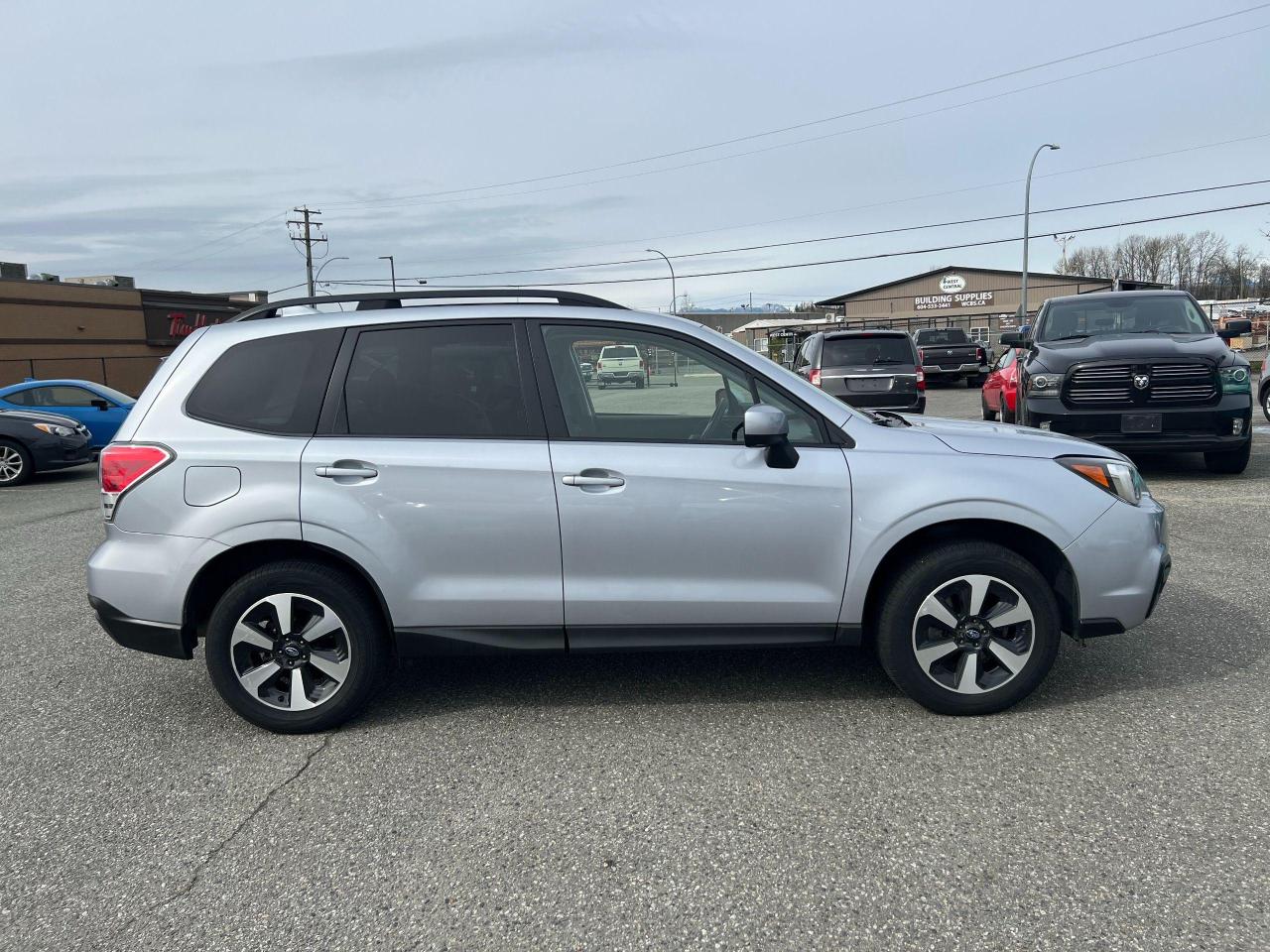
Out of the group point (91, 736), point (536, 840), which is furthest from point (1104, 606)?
point (91, 736)

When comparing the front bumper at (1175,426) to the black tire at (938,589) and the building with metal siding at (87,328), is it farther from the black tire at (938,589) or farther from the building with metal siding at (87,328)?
the building with metal siding at (87,328)

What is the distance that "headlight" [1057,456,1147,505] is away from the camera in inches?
145

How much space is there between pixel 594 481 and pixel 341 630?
4.01 feet

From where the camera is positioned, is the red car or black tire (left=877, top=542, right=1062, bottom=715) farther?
the red car

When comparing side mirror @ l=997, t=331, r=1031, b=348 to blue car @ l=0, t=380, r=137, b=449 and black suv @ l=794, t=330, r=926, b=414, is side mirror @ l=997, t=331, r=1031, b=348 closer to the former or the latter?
black suv @ l=794, t=330, r=926, b=414

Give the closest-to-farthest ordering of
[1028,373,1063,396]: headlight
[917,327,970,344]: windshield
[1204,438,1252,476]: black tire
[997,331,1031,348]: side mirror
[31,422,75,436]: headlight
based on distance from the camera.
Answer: [1028,373,1063,396]: headlight
[1204,438,1252,476]: black tire
[997,331,1031,348]: side mirror
[31,422,75,436]: headlight
[917,327,970,344]: windshield

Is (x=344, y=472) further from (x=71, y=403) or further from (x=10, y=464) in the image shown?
(x=71, y=403)

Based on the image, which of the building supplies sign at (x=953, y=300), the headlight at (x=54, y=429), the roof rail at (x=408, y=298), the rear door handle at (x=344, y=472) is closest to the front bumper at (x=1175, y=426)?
the roof rail at (x=408, y=298)

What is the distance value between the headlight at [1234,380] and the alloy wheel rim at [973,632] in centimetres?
628

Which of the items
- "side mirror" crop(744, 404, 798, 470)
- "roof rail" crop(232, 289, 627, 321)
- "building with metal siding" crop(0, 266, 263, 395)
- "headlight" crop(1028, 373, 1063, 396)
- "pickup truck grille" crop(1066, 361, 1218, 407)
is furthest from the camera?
"building with metal siding" crop(0, 266, 263, 395)

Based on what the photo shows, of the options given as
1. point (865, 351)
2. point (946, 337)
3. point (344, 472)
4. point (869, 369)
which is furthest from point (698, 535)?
point (946, 337)

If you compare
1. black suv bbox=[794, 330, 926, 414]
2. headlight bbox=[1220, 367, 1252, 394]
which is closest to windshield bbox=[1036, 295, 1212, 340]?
headlight bbox=[1220, 367, 1252, 394]

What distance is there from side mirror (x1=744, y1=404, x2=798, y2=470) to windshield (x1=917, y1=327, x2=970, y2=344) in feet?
87.6

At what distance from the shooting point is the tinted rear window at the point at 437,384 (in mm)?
3711
